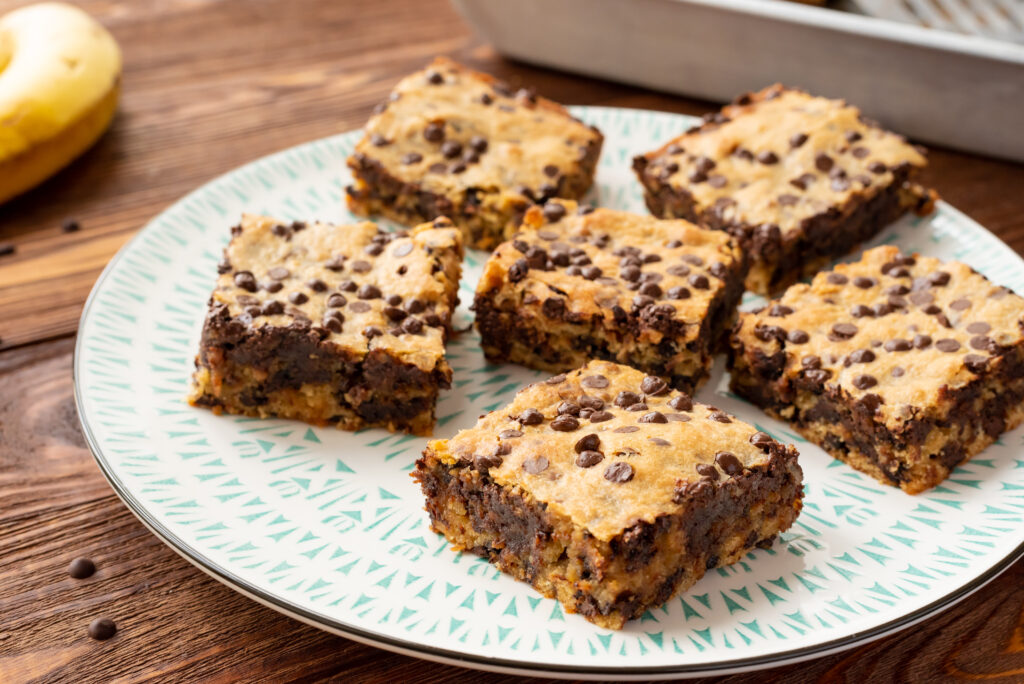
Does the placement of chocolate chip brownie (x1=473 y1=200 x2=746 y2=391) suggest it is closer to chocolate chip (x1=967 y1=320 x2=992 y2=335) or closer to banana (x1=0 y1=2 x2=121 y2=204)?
chocolate chip (x1=967 y1=320 x2=992 y2=335)

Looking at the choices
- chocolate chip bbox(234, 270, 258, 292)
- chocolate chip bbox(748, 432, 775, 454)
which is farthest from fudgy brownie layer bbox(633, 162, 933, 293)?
chocolate chip bbox(234, 270, 258, 292)

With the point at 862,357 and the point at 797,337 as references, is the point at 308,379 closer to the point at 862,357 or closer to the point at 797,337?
the point at 797,337

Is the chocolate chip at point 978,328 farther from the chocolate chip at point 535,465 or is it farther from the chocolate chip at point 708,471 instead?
the chocolate chip at point 535,465

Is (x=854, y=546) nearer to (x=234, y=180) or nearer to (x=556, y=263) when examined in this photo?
(x=556, y=263)

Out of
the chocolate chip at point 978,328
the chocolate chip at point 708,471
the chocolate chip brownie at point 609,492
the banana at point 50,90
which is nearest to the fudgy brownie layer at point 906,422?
the chocolate chip at point 978,328

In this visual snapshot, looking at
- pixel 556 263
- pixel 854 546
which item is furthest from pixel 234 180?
pixel 854 546

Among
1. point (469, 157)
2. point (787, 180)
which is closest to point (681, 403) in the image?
point (787, 180)
